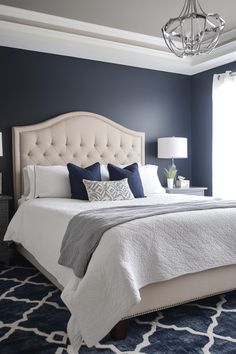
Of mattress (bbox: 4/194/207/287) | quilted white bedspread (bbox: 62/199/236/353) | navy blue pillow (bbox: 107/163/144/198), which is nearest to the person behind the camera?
quilted white bedspread (bbox: 62/199/236/353)

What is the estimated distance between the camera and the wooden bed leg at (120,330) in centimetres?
210

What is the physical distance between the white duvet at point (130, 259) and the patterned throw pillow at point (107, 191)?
0.79m

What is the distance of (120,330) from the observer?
211 cm

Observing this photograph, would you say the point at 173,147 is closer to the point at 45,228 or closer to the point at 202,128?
the point at 202,128

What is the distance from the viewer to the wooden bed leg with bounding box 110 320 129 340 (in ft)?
6.90

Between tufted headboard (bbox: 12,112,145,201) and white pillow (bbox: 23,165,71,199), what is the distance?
0.26 metres

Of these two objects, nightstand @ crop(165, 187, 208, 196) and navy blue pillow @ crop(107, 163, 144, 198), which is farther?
nightstand @ crop(165, 187, 208, 196)

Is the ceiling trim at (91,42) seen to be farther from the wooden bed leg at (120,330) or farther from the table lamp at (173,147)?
the wooden bed leg at (120,330)

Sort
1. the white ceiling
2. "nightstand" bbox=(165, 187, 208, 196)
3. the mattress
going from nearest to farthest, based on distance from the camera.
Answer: the mattress, the white ceiling, "nightstand" bbox=(165, 187, 208, 196)

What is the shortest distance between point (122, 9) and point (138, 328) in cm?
314

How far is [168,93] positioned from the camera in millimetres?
5344

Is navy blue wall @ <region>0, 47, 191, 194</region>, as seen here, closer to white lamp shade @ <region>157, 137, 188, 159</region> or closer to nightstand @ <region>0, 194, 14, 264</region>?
white lamp shade @ <region>157, 137, 188, 159</region>

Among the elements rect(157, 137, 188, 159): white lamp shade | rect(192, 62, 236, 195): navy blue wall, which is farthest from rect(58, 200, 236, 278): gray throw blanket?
rect(192, 62, 236, 195): navy blue wall

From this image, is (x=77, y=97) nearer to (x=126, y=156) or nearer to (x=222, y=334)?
(x=126, y=156)
